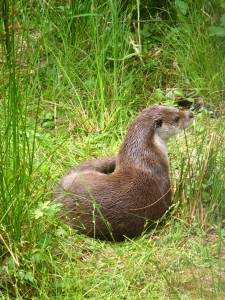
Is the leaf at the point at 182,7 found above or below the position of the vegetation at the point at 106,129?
above

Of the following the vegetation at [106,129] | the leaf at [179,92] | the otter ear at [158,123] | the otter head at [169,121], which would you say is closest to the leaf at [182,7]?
the vegetation at [106,129]

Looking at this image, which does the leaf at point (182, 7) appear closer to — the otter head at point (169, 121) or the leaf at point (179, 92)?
→ the leaf at point (179, 92)

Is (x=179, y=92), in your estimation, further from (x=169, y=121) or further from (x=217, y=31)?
(x=169, y=121)

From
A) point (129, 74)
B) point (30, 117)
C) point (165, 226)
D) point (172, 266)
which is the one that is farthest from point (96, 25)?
point (172, 266)

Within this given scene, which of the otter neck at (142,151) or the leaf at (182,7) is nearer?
the otter neck at (142,151)

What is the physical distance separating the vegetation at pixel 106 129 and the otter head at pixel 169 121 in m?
0.13

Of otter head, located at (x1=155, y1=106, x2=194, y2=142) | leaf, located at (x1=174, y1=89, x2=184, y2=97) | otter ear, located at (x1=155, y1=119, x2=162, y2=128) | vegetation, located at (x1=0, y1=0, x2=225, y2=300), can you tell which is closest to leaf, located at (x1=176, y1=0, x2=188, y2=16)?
vegetation, located at (x1=0, y1=0, x2=225, y2=300)

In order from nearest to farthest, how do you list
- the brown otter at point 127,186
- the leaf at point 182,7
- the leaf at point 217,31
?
the brown otter at point 127,186
the leaf at point 217,31
the leaf at point 182,7

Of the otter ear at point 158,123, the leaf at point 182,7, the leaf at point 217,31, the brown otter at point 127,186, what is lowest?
the brown otter at point 127,186

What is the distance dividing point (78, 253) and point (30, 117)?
162 centimetres

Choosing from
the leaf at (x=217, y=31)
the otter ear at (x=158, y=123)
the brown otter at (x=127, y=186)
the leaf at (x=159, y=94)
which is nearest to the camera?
the brown otter at (x=127, y=186)

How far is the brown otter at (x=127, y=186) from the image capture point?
4.30 m

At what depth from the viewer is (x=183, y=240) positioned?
4320mm

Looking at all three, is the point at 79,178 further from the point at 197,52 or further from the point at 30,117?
the point at 197,52
